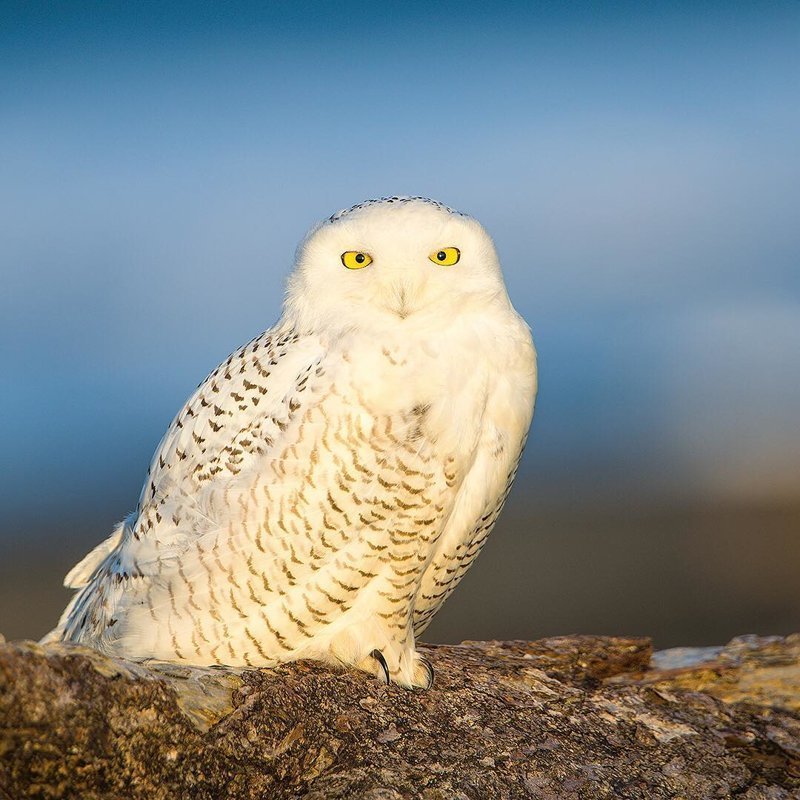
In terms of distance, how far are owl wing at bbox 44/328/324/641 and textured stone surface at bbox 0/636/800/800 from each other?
0.56m

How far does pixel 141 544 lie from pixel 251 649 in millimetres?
567

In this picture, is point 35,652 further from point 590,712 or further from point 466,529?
point 590,712

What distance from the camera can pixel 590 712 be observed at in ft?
12.0

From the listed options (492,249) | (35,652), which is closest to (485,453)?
(492,249)

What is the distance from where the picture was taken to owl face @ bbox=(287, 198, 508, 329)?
11.2 ft

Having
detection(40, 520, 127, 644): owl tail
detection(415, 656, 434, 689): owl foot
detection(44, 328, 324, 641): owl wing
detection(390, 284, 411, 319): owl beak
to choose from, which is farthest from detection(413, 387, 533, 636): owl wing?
detection(40, 520, 127, 644): owl tail

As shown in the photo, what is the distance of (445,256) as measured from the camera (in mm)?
3500

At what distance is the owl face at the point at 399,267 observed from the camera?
3408 mm

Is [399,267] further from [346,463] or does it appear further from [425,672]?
[425,672]

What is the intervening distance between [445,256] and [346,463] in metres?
0.75

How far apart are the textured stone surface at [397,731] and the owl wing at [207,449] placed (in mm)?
563

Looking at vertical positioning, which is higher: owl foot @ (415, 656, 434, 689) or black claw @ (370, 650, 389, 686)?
black claw @ (370, 650, 389, 686)

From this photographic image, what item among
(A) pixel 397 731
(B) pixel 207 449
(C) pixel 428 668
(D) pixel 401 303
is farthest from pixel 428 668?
(D) pixel 401 303

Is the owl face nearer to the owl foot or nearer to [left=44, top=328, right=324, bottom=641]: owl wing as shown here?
[left=44, top=328, right=324, bottom=641]: owl wing
